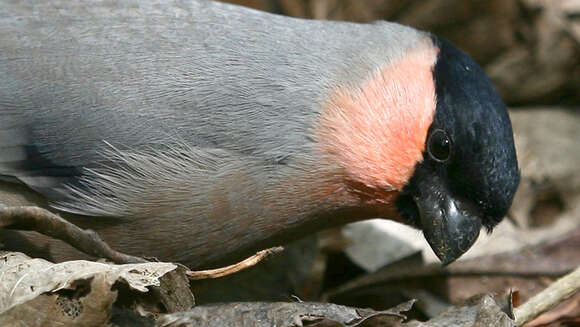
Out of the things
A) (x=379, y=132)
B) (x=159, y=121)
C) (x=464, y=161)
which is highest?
Result: (x=159, y=121)

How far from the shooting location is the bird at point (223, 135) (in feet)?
12.7

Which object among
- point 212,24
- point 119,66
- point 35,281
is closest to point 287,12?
point 212,24

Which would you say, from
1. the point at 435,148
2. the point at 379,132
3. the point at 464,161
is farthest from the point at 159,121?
the point at 464,161

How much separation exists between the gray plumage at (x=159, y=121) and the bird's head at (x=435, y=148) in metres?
0.13

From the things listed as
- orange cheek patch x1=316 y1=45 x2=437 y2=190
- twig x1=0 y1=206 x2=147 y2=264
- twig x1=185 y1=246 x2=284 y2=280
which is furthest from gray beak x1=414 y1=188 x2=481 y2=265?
twig x1=0 y1=206 x2=147 y2=264

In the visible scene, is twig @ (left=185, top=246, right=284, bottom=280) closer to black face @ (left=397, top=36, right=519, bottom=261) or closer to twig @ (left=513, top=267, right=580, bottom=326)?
black face @ (left=397, top=36, right=519, bottom=261)

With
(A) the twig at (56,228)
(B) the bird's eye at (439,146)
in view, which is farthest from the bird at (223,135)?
(A) the twig at (56,228)

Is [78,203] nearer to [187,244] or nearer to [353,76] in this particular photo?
[187,244]

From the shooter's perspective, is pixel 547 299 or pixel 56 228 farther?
pixel 547 299

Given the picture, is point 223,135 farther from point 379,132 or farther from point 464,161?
point 464,161

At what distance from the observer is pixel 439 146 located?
3988mm

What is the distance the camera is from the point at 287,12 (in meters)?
6.14

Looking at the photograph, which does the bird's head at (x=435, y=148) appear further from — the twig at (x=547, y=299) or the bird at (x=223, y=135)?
the twig at (x=547, y=299)

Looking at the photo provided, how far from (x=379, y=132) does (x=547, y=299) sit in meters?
1.00
